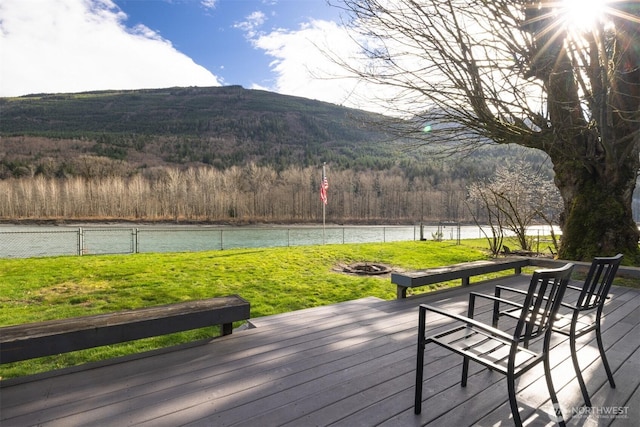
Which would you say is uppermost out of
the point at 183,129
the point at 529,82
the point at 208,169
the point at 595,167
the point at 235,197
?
the point at 183,129

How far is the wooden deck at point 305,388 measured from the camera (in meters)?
1.66

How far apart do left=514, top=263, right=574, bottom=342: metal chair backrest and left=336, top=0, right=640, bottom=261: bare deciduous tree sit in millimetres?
3959

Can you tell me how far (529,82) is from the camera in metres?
5.31

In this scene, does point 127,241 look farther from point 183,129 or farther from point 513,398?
point 183,129

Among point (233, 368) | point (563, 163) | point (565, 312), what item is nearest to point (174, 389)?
point (233, 368)

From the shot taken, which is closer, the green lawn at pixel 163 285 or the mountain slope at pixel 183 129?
the green lawn at pixel 163 285

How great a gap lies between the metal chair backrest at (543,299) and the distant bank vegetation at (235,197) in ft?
142

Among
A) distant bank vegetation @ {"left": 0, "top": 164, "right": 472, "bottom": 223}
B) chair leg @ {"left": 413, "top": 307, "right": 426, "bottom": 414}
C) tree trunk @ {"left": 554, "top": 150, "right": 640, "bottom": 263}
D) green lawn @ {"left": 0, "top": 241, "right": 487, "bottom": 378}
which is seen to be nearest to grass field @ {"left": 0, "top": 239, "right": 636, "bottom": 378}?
green lawn @ {"left": 0, "top": 241, "right": 487, "bottom": 378}

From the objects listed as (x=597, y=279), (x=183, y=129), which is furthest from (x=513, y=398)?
(x=183, y=129)

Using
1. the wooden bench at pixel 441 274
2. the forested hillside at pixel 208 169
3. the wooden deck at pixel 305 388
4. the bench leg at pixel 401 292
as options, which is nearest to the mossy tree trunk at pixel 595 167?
the forested hillside at pixel 208 169

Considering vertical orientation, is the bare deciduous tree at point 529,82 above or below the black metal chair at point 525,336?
above

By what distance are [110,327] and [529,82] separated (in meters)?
6.39

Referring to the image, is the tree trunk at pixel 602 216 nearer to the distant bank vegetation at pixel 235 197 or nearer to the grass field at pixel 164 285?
the grass field at pixel 164 285

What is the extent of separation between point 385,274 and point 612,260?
234 inches
